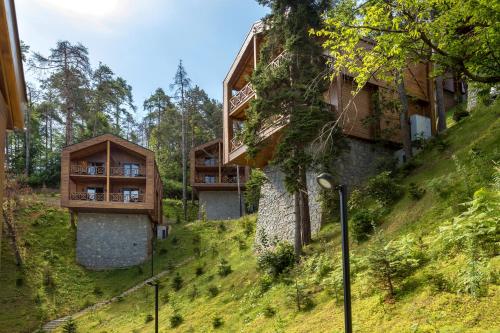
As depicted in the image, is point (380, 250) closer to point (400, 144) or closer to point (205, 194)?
point (400, 144)

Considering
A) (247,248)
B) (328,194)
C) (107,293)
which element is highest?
(328,194)

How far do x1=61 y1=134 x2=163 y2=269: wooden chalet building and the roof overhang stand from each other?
23304mm

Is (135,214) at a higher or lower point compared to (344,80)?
lower

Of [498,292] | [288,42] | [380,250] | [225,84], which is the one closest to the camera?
[498,292]

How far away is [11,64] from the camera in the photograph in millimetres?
9578

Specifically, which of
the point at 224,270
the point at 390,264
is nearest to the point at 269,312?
the point at 390,264

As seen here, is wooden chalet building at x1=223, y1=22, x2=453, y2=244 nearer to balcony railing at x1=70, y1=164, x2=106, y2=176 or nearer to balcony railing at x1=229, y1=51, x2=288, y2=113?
balcony railing at x1=229, y1=51, x2=288, y2=113

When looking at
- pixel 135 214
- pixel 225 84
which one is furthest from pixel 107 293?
pixel 225 84

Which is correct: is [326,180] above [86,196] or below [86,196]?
below

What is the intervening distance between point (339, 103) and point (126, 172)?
21.0 metres

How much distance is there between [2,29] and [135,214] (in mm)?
28028

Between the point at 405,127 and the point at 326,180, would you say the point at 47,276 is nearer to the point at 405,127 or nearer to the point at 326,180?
the point at 405,127

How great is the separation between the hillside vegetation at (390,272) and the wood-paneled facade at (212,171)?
20159mm

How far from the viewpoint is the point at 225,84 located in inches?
1101
